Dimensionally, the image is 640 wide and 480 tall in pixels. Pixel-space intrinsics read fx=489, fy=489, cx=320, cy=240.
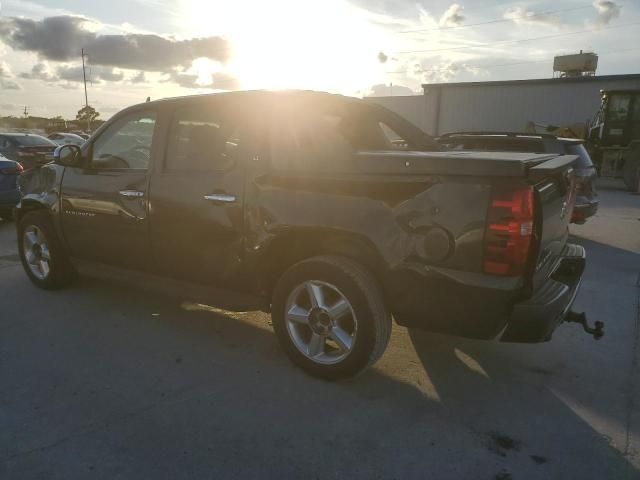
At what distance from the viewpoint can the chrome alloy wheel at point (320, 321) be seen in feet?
9.68

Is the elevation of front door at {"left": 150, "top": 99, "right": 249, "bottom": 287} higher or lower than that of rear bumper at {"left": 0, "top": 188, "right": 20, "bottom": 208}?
higher

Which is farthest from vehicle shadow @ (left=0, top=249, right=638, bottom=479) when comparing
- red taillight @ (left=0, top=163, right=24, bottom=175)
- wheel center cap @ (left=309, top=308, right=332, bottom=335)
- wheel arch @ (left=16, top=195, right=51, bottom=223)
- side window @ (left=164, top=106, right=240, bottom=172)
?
red taillight @ (left=0, top=163, right=24, bottom=175)

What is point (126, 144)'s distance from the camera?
4.02 m

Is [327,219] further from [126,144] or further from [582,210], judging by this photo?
[582,210]

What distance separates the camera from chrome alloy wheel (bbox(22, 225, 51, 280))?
4.63 meters

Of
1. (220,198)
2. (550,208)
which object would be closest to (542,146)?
(550,208)

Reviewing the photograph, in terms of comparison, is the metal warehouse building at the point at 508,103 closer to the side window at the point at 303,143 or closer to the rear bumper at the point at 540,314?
the side window at the point at 303,143

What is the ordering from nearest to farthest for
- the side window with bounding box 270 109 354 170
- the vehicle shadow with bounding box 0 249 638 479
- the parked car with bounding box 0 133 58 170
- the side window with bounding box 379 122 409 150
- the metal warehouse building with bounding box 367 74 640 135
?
the vehicle shadow with bounding box 0 249 638 479, the side window with bounding box 270 109 354 170, the side window with bounding box 379 122 409 150, the parked car with bounding box 0 133 58 170, the metal warehouse building with bounding box 367 74 640 135

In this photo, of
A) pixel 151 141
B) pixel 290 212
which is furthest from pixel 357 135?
pixel 151 141

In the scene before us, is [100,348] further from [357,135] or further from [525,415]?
[525,415]

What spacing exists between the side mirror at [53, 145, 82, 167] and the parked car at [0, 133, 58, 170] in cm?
1024

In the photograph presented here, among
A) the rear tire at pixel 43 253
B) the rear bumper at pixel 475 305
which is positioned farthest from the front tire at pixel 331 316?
the rear tire at pixel 43 253

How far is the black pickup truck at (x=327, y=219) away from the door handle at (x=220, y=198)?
0.03ft

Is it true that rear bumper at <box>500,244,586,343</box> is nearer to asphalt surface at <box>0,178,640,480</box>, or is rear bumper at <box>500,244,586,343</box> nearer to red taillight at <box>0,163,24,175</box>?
asphalt surface at <box>0,178,640,480</box>
